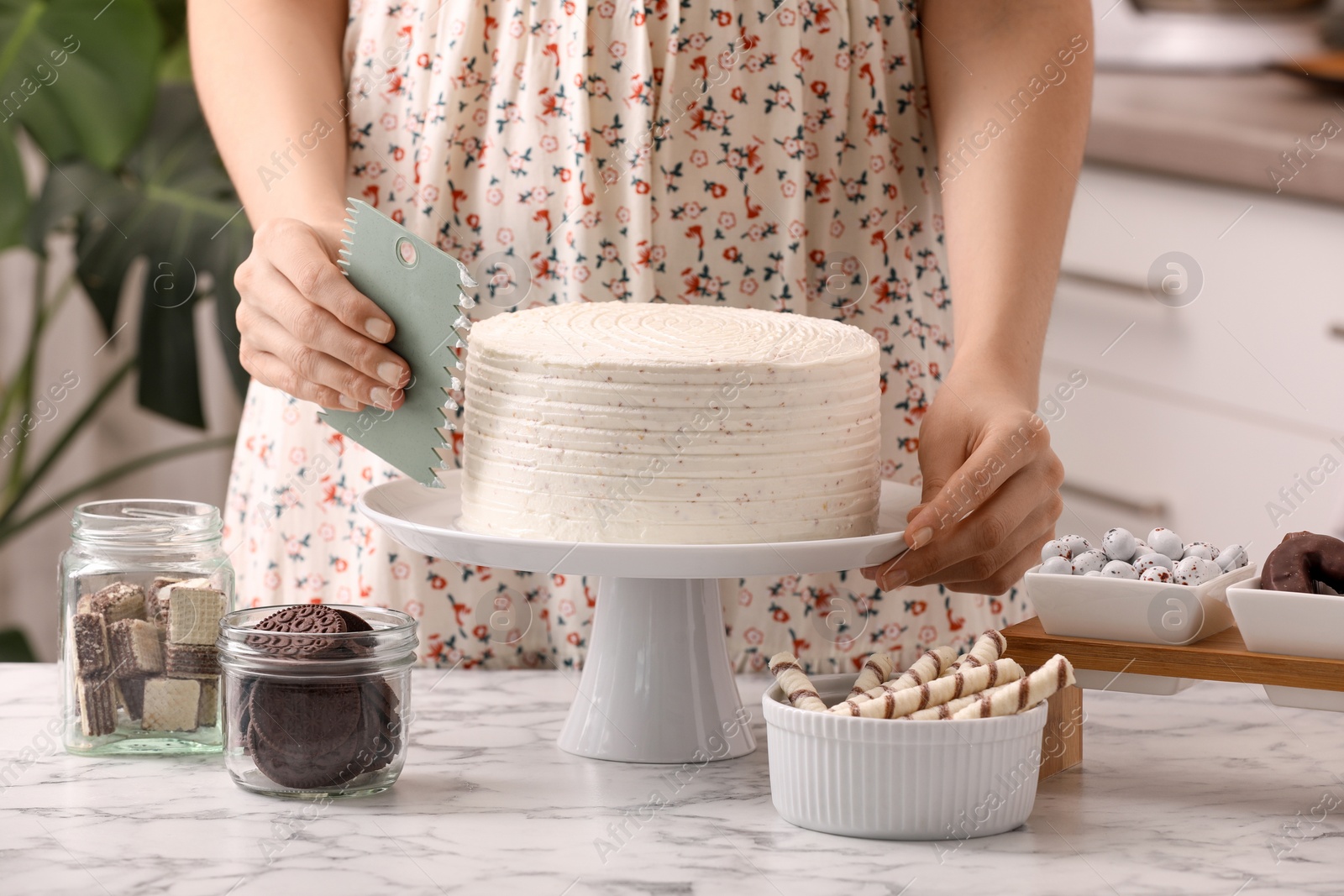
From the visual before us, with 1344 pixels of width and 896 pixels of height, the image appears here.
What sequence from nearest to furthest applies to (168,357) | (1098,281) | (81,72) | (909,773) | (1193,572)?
(909,773) → (1193,572) → (81,72) → (168,357) → (1098,281)

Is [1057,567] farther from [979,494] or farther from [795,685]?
[795,685]

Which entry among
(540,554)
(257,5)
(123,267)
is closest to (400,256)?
(540,554)

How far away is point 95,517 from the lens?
2.85 ft

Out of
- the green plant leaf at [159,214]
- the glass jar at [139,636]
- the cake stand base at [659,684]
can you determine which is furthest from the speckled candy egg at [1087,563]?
the green plant leaf at [159,214]

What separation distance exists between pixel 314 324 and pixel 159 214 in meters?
1.25

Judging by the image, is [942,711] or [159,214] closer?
[942,711]

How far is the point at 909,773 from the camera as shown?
0.73 metres

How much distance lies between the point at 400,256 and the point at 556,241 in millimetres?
333

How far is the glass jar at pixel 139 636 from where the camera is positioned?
849 mm

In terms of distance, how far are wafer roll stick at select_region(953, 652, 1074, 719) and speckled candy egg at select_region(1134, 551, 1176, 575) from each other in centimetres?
11

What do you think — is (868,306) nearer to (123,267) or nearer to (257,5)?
(257,5)

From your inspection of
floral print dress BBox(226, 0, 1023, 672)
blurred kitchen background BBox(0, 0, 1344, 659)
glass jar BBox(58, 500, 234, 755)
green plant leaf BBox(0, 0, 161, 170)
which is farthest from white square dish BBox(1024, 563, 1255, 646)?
green plant leaf BBox(0, 0, 161, 170)

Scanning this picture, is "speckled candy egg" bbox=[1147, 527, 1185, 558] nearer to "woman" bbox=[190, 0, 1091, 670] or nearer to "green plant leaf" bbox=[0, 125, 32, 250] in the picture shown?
"woman" bbox=[190, 0, 1091, 670]

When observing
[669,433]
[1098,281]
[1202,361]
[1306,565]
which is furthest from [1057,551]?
[1098,281]
